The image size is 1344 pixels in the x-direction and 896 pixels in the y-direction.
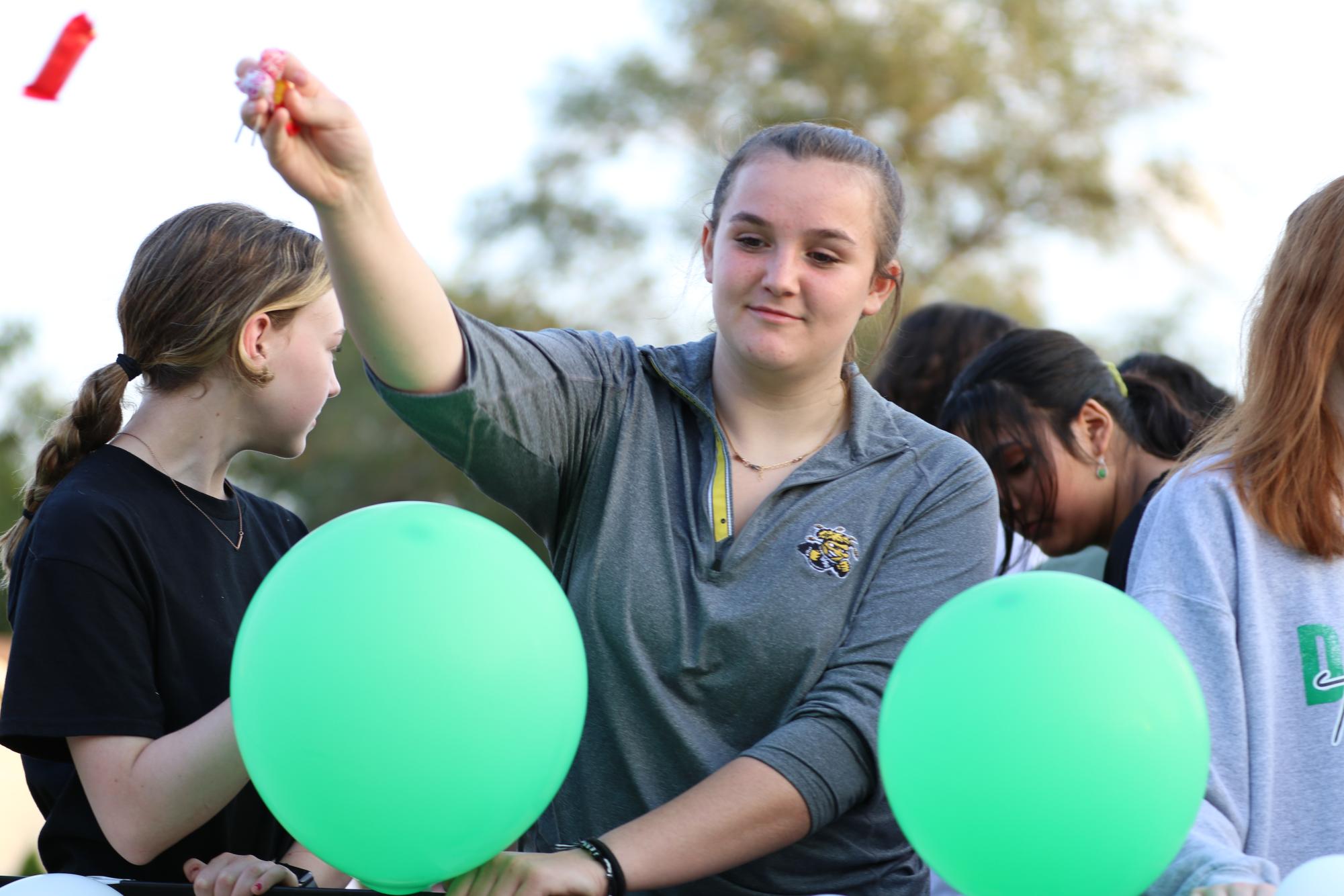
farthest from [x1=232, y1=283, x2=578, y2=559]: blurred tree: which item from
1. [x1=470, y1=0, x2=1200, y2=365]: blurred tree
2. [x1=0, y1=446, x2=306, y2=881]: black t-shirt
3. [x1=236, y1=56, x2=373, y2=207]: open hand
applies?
[x1=236, y1=56, x2=373, y2=207]: open hand

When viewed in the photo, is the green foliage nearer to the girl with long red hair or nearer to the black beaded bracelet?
the black beaded bracelet

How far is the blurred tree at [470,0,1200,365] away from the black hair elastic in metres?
12.9

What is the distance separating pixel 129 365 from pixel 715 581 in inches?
39.4

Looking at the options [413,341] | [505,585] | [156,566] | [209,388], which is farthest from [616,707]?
[209,388]

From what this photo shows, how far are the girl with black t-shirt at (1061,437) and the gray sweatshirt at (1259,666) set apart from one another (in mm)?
1151

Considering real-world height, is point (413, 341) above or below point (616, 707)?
above

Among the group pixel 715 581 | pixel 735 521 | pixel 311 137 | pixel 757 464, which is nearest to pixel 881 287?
pixel 757 464

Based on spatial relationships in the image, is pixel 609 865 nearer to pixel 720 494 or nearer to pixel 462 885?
pixel 462 885

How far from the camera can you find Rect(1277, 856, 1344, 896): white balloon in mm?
1462

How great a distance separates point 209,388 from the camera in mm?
2146

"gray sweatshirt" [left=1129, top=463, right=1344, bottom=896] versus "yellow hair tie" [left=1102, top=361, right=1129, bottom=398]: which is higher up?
"yellow hair tie" [left=1102, top=361, right=1129, bottom=398]

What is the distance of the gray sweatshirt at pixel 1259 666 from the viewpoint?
1789mm

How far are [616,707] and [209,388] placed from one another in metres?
0.85

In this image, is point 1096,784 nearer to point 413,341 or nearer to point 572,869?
point 572,869
